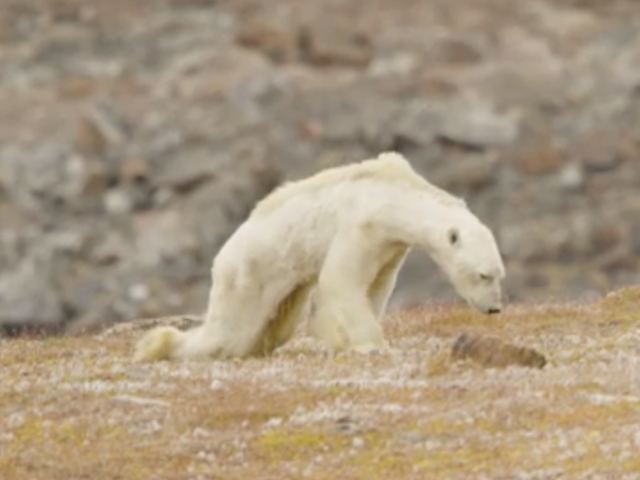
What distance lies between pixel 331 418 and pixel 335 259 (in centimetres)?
429

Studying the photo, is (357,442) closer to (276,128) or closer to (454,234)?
(454,234)

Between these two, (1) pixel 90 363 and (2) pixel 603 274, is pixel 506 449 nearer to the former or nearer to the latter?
(1) pixel 90 363

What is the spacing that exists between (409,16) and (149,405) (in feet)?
324

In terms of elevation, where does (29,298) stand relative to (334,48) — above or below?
below

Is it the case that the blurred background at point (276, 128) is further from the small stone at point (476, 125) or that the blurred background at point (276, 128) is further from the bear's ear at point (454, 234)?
the bear's ear at point (454, 234)

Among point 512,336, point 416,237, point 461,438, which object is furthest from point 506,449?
point 512,336

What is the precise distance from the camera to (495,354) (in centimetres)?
2236

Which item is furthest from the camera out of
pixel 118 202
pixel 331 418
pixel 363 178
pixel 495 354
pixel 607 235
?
pixel 118 202

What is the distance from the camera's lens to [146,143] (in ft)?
309

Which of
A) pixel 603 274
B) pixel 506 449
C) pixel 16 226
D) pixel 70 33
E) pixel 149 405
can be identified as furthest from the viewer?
pixel 70 33

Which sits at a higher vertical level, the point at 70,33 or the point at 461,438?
the point at 461,438

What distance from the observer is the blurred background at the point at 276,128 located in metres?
80.9

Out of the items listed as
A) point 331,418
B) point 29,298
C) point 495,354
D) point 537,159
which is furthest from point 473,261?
point 537,159

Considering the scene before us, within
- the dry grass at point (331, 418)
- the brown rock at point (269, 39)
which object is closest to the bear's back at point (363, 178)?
the dry grass at point (331, 418)
